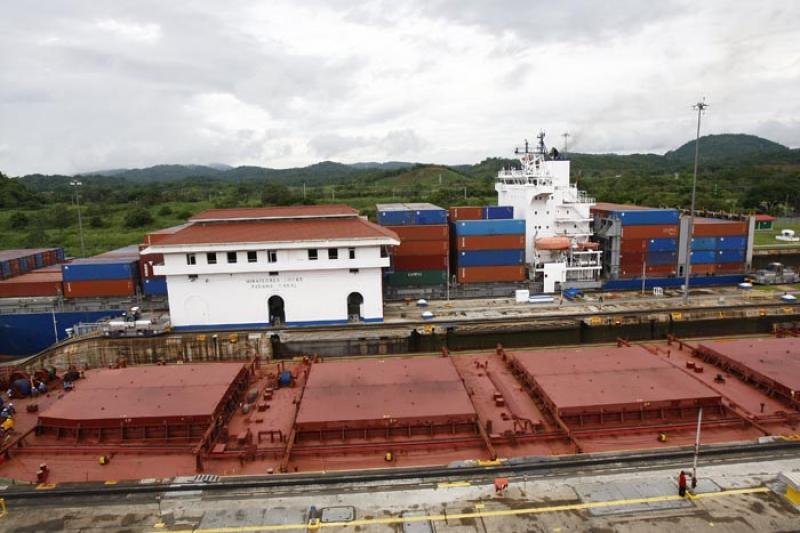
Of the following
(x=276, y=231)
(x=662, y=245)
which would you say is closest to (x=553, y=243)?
(x=662, y=245)

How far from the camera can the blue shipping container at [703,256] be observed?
119 feet

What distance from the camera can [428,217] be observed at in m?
33.5

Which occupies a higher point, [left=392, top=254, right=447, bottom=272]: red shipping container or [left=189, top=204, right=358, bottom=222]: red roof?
[left=189, top=204, right=358, bottom=222]: red roof

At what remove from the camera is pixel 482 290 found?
34000mm

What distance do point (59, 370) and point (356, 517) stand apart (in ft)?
70.4

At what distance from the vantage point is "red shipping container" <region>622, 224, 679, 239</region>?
35188 mm

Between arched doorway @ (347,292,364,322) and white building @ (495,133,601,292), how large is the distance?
1340 cm

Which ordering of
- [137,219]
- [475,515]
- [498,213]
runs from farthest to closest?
[137,219], [498,213], [475,515]

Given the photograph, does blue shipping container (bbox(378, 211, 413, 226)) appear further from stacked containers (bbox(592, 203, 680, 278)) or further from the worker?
the worker

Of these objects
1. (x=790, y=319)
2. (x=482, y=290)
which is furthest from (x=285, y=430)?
(x=790, y=319)

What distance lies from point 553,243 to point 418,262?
9.49 metres

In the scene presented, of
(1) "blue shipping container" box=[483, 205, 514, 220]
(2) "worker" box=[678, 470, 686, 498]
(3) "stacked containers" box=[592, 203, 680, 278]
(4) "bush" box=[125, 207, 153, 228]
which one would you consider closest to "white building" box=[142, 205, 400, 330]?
(1) "blue shipping container" box=[483, 205, 514, 220]

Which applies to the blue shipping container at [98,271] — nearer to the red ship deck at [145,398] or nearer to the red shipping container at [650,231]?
the red ship deck at [145,398]

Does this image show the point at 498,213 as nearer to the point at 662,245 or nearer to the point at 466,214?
the point at 466,214
